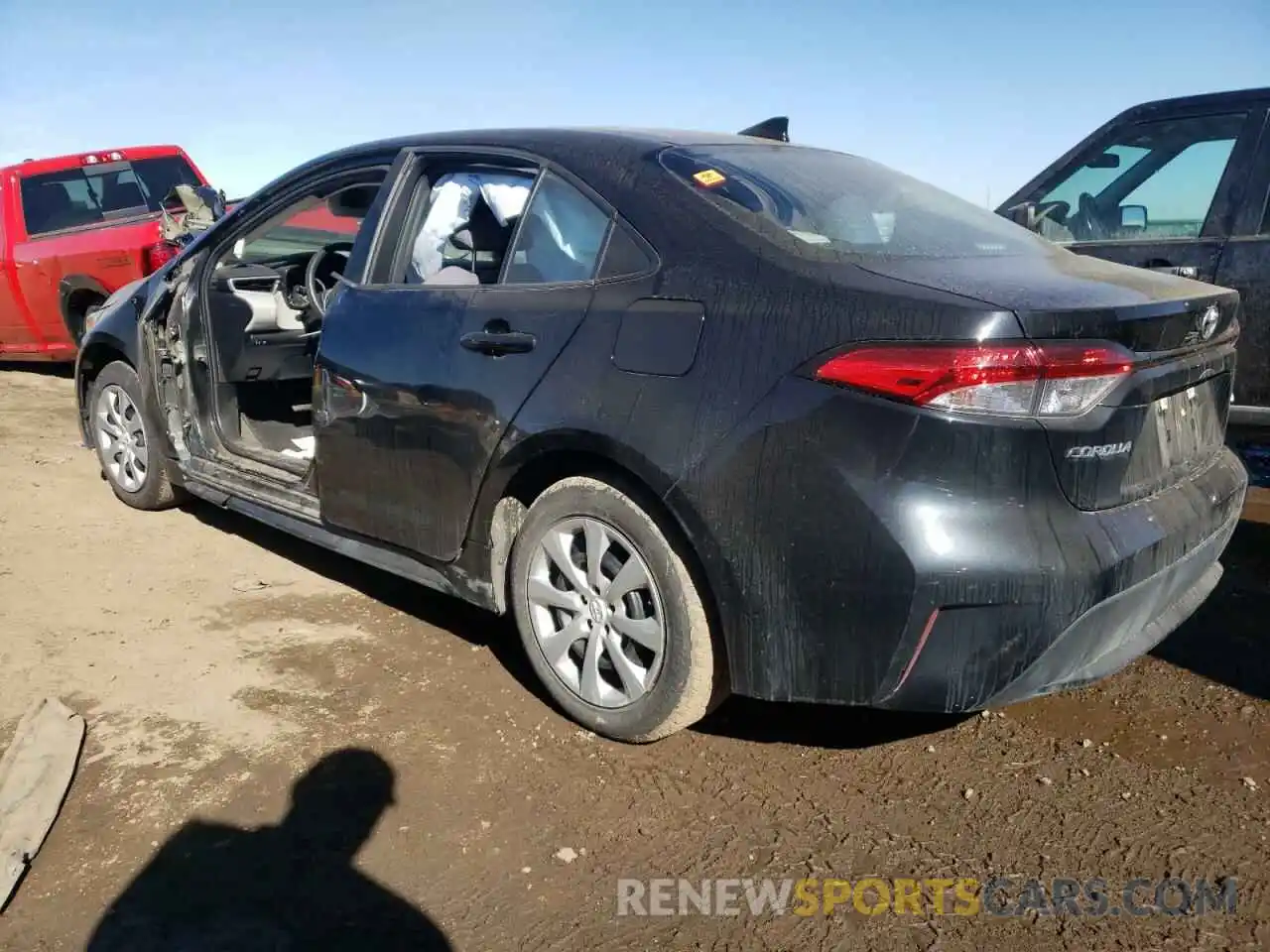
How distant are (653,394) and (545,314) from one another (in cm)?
50

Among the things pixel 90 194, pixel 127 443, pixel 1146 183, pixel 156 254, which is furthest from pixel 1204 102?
pixel 90 194

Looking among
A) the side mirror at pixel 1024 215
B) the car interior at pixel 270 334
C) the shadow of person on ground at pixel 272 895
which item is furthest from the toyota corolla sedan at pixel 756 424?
the side mirror at pixel 1024 215

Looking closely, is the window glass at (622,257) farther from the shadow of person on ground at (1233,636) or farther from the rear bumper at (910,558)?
the shadow of person on ground at (1233,636)

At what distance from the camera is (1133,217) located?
4855 mm

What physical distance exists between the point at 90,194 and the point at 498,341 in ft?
25.7

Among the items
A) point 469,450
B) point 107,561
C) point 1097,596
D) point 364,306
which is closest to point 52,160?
point 107,561

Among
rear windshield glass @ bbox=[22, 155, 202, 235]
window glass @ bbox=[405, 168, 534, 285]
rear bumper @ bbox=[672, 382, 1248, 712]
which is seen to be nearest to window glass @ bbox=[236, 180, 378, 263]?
window glass @ bbox=[405, 168, 534, 285]

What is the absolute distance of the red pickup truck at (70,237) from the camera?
27.1ft

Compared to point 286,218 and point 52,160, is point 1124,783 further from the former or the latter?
point 52,160

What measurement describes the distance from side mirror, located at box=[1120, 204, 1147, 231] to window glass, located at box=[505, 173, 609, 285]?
10.4ft

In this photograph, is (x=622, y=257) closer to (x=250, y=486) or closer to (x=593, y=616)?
(x=593, y=616)

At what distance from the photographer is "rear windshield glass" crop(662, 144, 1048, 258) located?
269 cm

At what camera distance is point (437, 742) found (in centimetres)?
296

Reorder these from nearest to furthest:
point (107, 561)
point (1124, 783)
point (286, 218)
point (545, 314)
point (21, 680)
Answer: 1. point (1124, 783)
2. point (545, 314)
3. point (21, 680)
4. point (286, 218)
5. point (107, 561)
